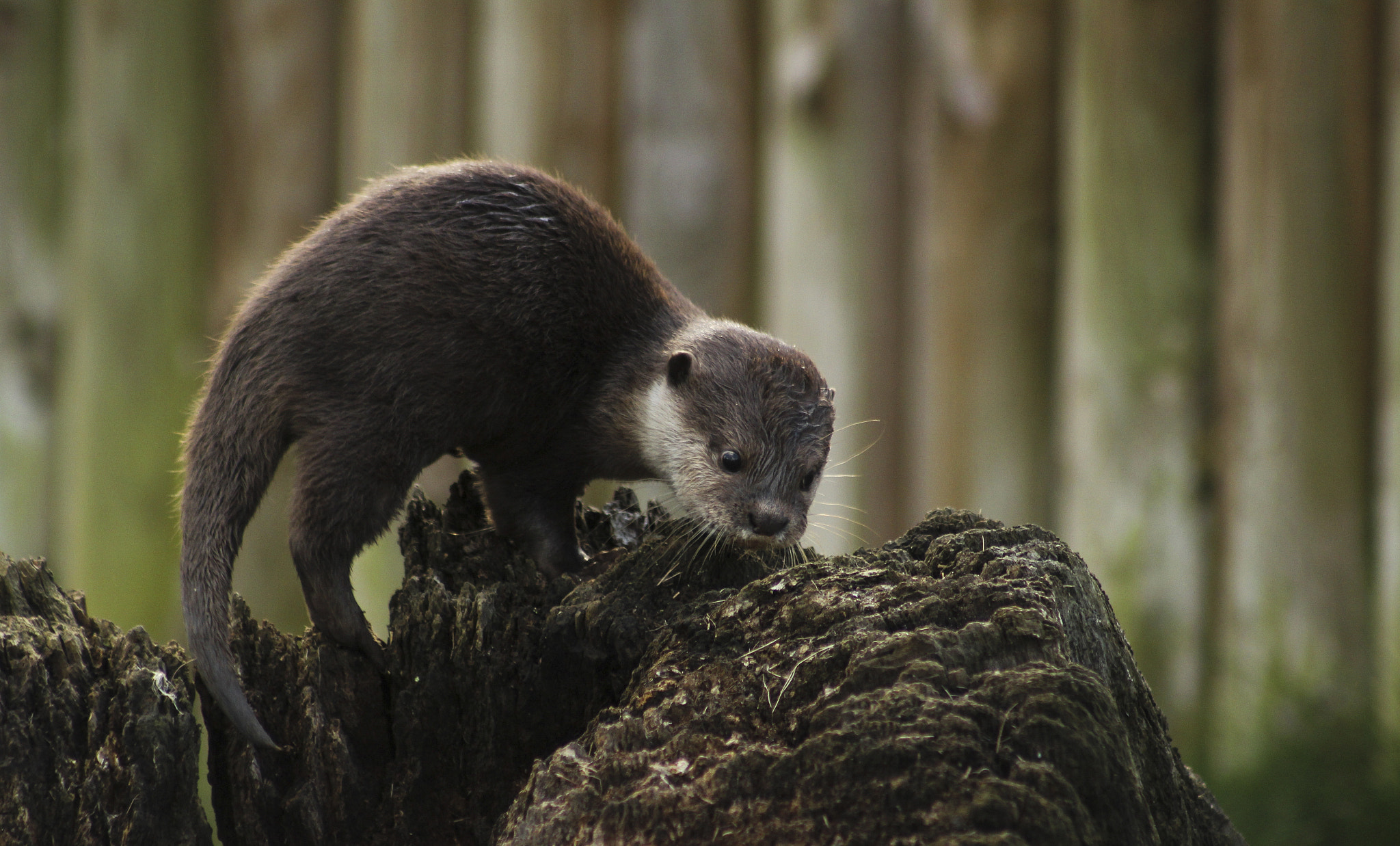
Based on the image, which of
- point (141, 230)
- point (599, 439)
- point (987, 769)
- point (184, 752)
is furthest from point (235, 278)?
point (987, 769)

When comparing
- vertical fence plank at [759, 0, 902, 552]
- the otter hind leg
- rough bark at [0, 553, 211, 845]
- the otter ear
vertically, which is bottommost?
rough bark at [0, 553, 211, 845]

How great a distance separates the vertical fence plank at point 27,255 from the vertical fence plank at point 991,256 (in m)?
3.47

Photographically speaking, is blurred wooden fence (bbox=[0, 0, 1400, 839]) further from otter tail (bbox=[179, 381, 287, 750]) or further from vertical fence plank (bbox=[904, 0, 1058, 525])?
otter tail (bbox=[179, 381, 287, 750])

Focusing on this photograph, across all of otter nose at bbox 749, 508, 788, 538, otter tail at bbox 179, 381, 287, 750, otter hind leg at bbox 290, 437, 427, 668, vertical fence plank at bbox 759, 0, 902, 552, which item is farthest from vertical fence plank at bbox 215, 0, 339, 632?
otter nose at bbox 749, 508, 788, 538

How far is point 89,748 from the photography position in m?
2.07

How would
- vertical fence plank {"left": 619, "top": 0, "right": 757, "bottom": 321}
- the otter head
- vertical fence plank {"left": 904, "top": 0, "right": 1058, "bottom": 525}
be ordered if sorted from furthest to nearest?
1. vertical fence plank {"left": 619, "top": 0, "right": 757, "bottom": 321}
2. vertical fence plank {"left": 904, "top": 0, "right": 1058, "bottom": 525}
3. the otter head

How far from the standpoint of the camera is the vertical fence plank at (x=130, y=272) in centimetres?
495

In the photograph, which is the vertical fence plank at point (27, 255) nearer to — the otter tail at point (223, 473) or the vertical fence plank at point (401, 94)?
the vertical fence plank at point (401, 94)

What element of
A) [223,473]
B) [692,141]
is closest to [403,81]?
[692,141]

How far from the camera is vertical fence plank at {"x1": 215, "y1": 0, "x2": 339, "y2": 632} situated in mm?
4988

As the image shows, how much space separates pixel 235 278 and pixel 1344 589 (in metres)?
Result: 4.17

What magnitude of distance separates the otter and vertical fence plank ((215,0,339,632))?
7.19 feet

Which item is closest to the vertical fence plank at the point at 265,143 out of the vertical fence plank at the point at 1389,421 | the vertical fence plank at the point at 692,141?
the vertical fence plank at the point at 692,141

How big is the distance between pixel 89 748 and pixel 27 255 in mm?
3678
